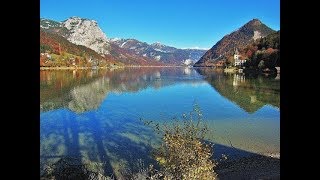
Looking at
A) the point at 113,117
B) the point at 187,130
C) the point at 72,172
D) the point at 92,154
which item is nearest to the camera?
the point at 187,130

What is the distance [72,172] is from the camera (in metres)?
14.3

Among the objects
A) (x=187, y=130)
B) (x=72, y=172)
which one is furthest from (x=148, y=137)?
(x=187, y=130)

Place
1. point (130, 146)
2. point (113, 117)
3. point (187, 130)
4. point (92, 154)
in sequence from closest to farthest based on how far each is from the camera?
point (187, 130) → point (92, 154) → point (130, 146) → point (113, 117)
